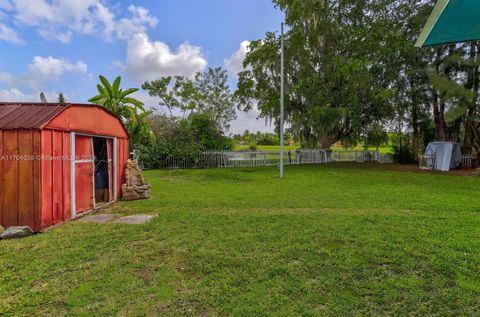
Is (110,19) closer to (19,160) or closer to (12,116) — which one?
(12,116)

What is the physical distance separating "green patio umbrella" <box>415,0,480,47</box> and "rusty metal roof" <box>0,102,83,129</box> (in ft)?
17.5

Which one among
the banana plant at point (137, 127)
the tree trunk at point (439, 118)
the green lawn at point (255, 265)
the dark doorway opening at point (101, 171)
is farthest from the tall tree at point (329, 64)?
the dark doorway opening at point (101, 171)

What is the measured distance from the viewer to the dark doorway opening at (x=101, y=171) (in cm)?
696

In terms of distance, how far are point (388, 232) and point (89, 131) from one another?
6.21 m

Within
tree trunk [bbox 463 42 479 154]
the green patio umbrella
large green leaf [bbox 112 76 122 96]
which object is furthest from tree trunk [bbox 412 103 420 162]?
the green patio umbrella

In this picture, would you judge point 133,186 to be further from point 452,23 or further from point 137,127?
point 137,127

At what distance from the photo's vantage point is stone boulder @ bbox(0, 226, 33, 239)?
13.8 ft

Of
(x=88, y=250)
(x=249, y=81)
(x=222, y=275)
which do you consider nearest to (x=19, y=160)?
(x=88, y=250)

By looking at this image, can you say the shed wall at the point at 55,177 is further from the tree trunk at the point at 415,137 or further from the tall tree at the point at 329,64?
the tree trunk at the point at 415,137

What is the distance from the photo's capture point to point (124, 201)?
7.20 metres

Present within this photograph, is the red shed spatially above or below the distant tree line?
below

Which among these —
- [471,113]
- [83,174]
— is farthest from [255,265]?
[471,113]

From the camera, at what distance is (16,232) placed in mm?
4238

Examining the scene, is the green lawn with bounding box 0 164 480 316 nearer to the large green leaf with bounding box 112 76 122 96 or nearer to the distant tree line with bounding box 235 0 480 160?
the large green leaf with bounding box 112 76 122 96
